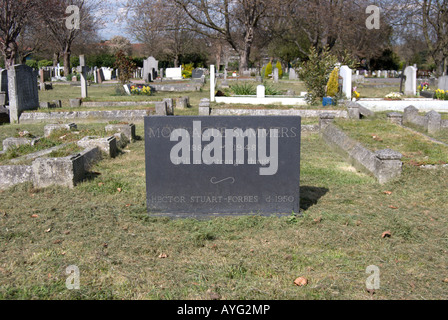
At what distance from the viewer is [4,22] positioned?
95.2 ft

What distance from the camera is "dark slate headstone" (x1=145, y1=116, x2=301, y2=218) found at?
538cm

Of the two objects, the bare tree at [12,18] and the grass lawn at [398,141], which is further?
the bare tree at [12,18]

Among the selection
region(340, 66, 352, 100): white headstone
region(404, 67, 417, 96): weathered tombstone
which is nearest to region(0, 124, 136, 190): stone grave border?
region(340, 66, 352, 100): white headstone

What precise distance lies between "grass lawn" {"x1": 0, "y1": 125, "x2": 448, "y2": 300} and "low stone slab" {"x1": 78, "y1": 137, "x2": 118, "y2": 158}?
224 cm

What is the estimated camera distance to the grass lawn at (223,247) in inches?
145

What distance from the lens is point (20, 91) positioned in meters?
15.5

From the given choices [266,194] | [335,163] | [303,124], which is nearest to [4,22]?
[303,124]

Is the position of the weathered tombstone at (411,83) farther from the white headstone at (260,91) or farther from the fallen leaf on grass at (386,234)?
the fallen leaf on grass at (386,234)

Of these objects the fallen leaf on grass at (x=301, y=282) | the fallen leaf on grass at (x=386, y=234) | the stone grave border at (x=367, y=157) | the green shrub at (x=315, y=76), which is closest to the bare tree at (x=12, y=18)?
the green shrub at (x=315, y=76)

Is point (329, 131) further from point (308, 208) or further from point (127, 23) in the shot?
point (127, 23)

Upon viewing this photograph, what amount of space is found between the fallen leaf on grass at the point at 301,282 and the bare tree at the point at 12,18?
30.1 m

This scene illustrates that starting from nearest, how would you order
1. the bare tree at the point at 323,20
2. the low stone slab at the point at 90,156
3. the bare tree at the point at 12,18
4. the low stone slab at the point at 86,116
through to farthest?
the low stone slab at the point at 90,156, the low stone slab at the point at 86,116, the bare tree at the point at 12,18, the bare tree at the point at 323,20

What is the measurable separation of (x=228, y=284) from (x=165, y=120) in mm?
2358
